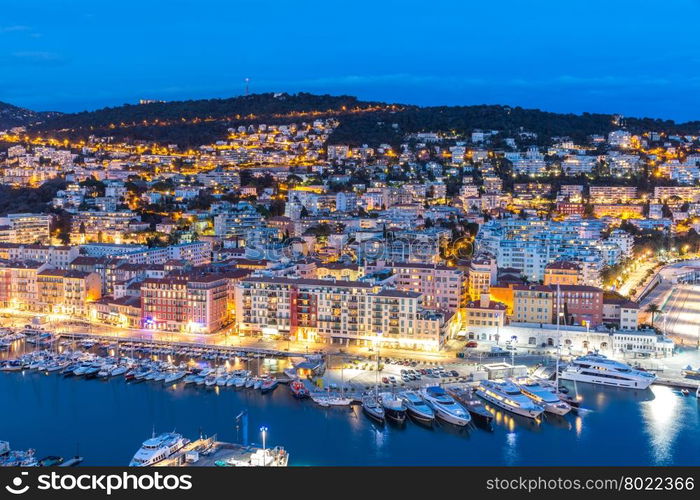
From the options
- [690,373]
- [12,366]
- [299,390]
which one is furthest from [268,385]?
[690,373]

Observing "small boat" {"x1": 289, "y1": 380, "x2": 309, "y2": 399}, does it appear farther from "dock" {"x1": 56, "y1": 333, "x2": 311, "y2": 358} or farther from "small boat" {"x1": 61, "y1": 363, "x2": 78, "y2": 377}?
"small boat" {"x1": 61, "y1": 363, "x2": 78, "y2": 377}

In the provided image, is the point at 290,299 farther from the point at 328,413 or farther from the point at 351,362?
the point at 328,413

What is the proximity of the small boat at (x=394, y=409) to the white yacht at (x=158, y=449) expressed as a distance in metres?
4.35

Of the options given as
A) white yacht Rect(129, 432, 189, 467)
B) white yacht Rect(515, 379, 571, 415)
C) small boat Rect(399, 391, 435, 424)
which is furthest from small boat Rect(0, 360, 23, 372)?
white yacht Rect(515, 379, 571, 415)

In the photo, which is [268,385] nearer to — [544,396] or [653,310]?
[544,396]

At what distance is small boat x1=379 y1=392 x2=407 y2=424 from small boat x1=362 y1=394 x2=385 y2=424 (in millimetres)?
115

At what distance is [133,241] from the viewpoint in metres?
37.3

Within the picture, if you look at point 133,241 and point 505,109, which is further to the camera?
point 505,109

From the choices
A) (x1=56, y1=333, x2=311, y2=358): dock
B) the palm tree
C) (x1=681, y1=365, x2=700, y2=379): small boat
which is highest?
the palm tree

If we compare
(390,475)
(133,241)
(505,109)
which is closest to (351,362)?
(390,475)

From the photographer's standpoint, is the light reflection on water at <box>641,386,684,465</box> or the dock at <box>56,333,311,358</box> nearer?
the light reflection on water at <box>641,386,684,465</box>

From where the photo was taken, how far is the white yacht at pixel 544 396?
16.1 meters

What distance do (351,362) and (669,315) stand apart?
11.8 meters

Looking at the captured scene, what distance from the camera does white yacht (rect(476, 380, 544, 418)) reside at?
16047 mm
